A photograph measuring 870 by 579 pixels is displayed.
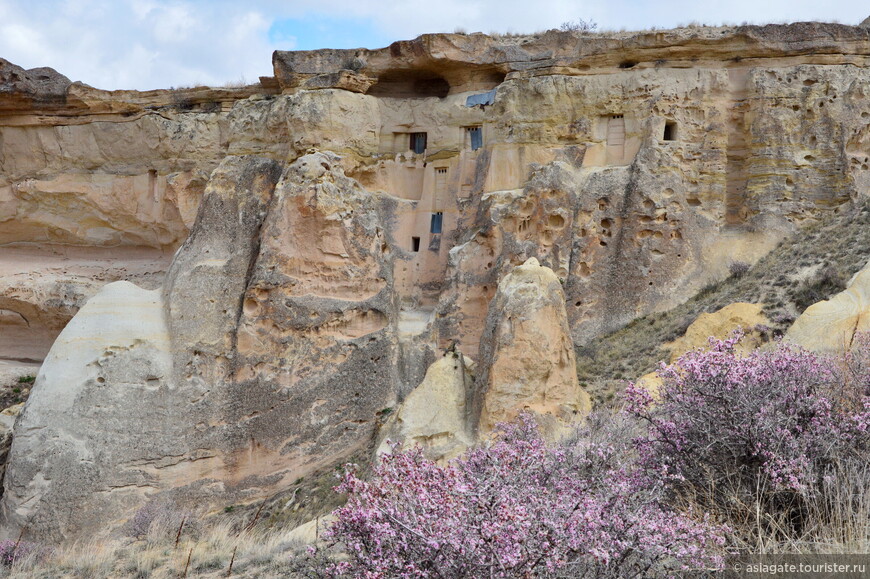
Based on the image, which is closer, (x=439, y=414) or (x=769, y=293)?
(x=439, y=414)

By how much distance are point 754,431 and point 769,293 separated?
345 inches

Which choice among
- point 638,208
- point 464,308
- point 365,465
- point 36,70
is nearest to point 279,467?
point 365,465

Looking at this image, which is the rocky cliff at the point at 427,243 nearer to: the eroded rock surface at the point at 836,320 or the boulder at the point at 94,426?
the boulder at the point at 94,426

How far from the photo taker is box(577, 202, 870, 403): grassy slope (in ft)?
46.8

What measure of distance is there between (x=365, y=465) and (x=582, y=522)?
9.20 metres

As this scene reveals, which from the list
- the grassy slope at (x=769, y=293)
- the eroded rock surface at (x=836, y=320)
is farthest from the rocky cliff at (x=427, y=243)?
the eroded rock surface at (x=836, y=320)

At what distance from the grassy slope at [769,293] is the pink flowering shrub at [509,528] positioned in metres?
7.83

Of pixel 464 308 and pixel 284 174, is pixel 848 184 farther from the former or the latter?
pixel 284 174

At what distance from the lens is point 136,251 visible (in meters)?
24.2

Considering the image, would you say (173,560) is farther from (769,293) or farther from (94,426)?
(769,293)

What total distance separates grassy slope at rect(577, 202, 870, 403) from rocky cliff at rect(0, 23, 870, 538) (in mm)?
502

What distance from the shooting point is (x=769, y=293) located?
1482 centimetres

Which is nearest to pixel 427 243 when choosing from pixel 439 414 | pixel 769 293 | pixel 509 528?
pixel 439 414

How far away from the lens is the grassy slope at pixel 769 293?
14250 millimetres
